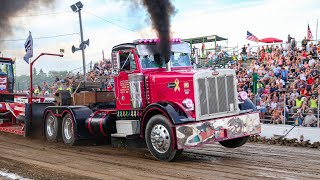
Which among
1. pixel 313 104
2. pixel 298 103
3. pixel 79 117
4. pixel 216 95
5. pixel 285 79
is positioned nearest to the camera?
pixel 216 95

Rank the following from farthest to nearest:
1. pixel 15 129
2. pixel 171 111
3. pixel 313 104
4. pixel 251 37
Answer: pixel 251 37
pixel 313 104
pixel 15 129
pixel 171 111

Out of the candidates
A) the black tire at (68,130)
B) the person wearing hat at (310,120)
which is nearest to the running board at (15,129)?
the black tire at (68,130)

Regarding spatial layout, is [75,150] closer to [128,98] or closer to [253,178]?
[128,98]

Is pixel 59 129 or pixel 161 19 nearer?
pixel 161 19

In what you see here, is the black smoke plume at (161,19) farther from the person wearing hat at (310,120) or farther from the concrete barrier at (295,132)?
the person wearing hat at (310,120)

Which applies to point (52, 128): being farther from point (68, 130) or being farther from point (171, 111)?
point (171, 111)

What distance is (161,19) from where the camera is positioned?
9148 mm

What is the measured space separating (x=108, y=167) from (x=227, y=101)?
2.78m

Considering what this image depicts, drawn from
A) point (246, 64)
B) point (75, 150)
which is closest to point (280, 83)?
point (246, 64)

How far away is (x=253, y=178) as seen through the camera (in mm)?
6230

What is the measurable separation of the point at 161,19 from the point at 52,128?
4.74 meters

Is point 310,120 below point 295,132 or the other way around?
the other way around

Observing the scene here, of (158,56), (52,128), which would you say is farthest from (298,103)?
(52,128)

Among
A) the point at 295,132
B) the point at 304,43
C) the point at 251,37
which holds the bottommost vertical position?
the point at 295,132
